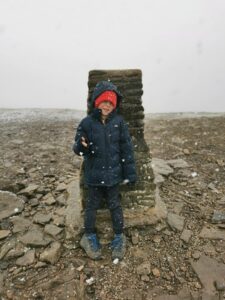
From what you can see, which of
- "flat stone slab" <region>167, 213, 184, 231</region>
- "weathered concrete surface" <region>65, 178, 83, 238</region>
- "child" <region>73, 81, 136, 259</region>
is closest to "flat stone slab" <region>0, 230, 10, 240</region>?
"weathered concrete surface" <region>65, 178, 83, 238</region>

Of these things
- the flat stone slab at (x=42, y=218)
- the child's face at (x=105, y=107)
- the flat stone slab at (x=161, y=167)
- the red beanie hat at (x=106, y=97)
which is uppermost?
the red beanie hat at (x=106, y=97)

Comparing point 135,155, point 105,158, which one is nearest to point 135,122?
point 135,155

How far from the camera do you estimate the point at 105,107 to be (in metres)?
4.12

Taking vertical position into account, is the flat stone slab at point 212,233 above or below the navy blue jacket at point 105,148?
below

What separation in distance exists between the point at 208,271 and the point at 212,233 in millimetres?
780

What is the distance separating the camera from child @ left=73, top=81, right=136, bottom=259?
13.5ft

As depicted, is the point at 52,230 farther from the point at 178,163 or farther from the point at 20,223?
the point at 178,163

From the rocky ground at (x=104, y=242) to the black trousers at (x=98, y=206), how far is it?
0.29 metres

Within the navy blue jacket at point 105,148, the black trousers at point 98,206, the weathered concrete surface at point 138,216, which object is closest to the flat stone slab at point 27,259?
the black trousers at point 98,206

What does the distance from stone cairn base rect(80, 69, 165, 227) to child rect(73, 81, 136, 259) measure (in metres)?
0.26

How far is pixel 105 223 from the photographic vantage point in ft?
15.0

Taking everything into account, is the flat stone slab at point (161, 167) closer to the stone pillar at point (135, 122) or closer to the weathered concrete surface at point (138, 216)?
the weathered concrete surface at point (138, 216)

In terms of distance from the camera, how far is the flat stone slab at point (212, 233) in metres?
4.65

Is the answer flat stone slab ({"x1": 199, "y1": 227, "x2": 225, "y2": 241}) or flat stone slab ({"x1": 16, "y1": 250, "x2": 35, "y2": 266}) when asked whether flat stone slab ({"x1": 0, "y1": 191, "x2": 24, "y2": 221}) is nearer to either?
flat stone slab ({"x1": 16, "y1": 250, "x2": 35, "y2": 266})
